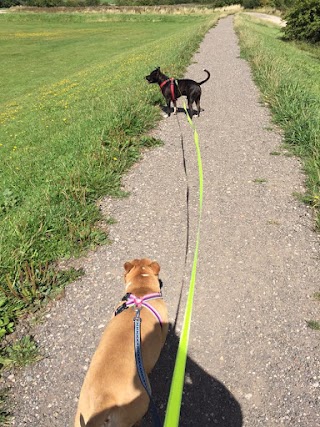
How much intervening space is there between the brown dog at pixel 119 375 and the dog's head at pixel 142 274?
282 mm

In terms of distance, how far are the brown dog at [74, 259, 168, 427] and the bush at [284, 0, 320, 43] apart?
33.9 metres

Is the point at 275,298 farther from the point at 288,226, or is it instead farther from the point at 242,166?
the point at 242,166

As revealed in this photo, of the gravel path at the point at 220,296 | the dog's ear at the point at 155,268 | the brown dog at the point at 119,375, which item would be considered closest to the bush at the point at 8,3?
the gravel path at the point at 220,296

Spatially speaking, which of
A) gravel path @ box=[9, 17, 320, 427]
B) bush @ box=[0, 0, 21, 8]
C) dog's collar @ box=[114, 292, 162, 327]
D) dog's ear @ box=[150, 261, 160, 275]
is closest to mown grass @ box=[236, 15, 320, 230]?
gravel path @ box=[9, 17, 320, 427]

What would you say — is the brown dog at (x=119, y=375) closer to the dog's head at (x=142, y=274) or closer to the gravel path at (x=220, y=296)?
the dog's head at (x=142, y=274)

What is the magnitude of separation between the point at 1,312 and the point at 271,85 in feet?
32.4

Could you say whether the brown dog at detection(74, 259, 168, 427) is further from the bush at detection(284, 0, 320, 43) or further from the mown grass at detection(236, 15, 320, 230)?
the bush at detection(284, 0, 320, 43)

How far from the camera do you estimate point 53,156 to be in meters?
6.88

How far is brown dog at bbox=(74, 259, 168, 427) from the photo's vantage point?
1.88m

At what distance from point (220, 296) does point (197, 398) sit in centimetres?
113

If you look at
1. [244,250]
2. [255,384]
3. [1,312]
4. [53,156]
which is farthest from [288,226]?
[53,156]

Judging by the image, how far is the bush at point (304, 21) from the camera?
28.0m

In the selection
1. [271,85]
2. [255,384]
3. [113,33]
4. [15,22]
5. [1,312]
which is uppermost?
[15,22]

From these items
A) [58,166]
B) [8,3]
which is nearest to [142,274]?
[58,166]
